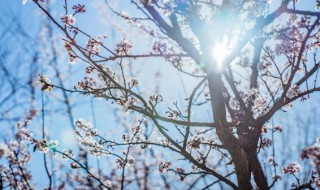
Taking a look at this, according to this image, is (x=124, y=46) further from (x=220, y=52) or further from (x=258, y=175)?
(x=258, y=175)

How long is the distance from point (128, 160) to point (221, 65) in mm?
2329

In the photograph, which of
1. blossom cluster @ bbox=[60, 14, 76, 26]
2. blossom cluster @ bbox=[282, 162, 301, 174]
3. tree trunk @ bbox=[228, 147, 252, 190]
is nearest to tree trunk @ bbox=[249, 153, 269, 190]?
blossom cluster @ bbox=[282, 162, 301, 174]

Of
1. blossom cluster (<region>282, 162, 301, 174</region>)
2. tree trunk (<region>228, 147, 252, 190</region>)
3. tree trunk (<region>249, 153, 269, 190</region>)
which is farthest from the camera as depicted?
tree trunk (<region>249, 153, 269, 190</region>)

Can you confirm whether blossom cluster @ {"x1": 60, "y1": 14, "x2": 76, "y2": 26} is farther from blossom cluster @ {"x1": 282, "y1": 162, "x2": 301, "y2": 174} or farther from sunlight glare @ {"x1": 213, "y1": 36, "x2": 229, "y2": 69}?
blossom cluster @ {"x1": 282, "y1": 162, "x2": 301, "y2": 174}

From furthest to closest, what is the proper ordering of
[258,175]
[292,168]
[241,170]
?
[258,175], [292,168], [241,170]

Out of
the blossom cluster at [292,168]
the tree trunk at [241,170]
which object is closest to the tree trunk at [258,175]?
the blossom cluster at [292,168]

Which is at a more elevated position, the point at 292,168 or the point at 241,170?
the point at 292,168

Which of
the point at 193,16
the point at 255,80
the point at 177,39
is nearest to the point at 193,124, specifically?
the point at 177,39

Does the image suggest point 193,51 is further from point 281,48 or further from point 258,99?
point 258,99

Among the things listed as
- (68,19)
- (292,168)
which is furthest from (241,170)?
(68,19)

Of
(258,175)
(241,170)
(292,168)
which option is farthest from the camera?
(258,175)

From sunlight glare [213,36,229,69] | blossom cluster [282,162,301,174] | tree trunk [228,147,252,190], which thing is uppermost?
sunlight glare [213,36,229,69]

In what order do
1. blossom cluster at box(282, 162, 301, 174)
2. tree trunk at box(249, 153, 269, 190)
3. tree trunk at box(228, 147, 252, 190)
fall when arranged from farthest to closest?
tree trunk at box(249, 153, 269, 190), blossom cluster at box(282, 162, 301, 174), tree trunk at box(228, 147, 252, 190)

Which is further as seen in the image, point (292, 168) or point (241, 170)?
point (292, 168)
